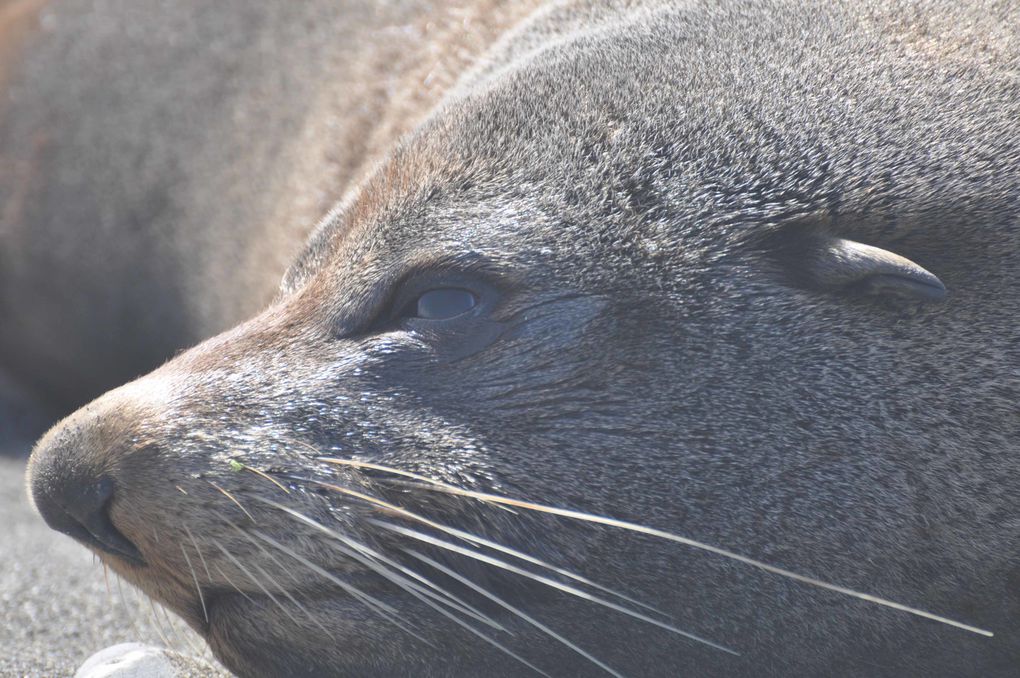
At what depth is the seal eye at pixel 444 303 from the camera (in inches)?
100

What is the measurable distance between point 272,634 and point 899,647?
119cm

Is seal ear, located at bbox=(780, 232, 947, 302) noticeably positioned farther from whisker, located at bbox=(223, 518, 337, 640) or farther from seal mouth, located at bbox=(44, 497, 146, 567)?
seal mouth, located at bbox=(44, 497, 146, 567)

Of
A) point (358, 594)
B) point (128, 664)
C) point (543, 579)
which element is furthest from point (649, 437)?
point (128, 664)

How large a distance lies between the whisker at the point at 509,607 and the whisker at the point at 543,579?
34mm

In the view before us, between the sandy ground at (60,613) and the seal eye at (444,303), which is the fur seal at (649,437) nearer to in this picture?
the seal eye at (444,303)

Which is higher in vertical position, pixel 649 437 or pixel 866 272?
pixel 866 272

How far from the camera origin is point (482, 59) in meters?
3.70

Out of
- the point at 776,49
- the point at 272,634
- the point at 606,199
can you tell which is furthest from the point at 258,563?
the point at 776,49

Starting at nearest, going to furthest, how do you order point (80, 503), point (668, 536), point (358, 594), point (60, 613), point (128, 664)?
1. point (668, 536)
2. point (358, 594)
3. point (80, 503)
4. point (128, 664)
5. point (60, 613)

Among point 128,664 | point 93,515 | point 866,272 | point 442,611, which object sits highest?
point 866,272

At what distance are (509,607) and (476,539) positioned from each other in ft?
0.49

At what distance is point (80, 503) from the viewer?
249cm

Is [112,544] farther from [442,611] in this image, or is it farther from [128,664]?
[442,611]

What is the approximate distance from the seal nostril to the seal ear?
1.39 m
